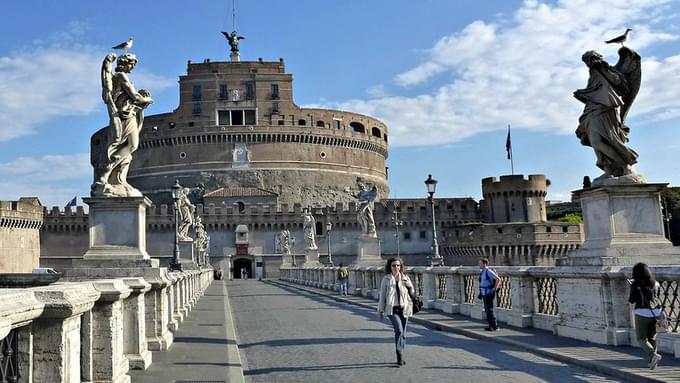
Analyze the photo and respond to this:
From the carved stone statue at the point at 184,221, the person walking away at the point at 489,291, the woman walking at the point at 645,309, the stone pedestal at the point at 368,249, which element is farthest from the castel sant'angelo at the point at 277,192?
the woman walking at the point at 645,309

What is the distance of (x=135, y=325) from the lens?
6949mm

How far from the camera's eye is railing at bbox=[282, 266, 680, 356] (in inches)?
333

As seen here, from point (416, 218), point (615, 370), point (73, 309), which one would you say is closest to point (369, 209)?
point (615, 370)

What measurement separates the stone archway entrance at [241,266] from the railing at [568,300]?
187 ft

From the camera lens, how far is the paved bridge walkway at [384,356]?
7160 mm

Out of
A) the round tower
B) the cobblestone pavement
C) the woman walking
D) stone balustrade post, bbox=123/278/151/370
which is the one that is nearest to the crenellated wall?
the round tower

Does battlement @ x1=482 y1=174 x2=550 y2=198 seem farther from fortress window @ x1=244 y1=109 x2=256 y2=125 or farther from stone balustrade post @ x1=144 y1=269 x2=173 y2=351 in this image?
stone balustrade post @ x1=144 y1=269 x2=173 y2=351

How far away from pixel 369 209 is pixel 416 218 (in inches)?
2058

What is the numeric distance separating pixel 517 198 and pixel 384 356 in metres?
68.0

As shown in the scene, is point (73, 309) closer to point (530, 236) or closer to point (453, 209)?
Answer: point (530, 236)

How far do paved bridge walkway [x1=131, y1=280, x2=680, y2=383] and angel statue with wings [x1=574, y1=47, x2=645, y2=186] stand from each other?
2.46 m

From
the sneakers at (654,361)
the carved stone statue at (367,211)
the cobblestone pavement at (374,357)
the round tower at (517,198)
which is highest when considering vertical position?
the round tower at (517,198)

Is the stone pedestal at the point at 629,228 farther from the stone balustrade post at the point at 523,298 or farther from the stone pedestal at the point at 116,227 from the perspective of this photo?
the stone pedestal at the point at 116,227

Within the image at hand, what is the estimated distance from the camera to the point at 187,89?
8506cm
